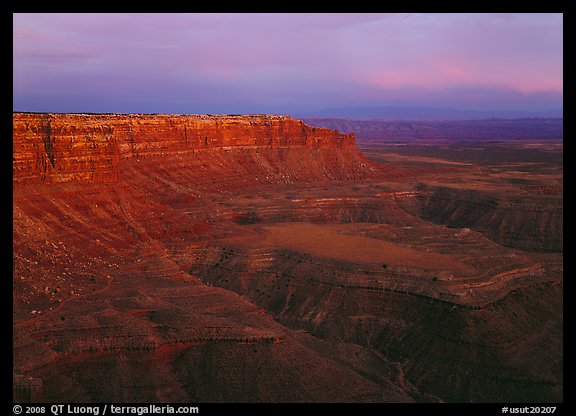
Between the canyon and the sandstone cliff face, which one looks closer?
the canyon

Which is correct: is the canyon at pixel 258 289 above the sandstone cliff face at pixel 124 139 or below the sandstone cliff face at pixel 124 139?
below

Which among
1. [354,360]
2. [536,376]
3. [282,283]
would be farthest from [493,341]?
[282,283]

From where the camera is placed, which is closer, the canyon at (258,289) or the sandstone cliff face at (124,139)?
the canyon at (258,289)

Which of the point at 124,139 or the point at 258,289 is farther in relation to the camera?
the point at 124,139

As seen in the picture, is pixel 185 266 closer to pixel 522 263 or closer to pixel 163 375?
pixel 163 375

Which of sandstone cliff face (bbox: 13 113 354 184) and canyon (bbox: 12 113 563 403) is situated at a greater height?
sandstone cliff face (bbox: 13 113 354 184)

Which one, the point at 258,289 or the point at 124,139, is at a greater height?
the point at 124,139
